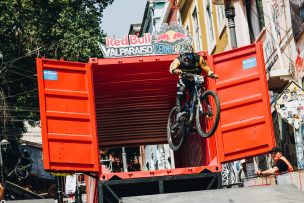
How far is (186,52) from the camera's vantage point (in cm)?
1170

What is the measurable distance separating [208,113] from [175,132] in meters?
1.40

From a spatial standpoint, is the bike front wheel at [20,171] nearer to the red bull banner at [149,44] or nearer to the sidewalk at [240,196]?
the red bull banner at [149,44]

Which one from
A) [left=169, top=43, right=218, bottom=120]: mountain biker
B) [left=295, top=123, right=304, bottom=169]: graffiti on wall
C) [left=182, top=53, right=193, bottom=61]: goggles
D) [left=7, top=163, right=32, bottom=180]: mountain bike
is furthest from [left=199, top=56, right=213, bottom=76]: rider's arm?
[left=7, top=163, right=32, bottom=180]: mountain bike

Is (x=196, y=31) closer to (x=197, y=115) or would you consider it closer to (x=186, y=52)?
(x=197, y=115)

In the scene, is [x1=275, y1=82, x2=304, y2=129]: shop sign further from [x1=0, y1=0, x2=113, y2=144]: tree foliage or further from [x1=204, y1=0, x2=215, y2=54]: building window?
[x1=0, y1=0, x2=113, y2=144]: tree foliage

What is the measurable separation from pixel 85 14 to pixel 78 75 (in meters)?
20.1

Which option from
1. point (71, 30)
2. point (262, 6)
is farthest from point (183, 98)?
point (71, 30)

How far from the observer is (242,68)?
38.4ft

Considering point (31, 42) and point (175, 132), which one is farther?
point (31, 42)

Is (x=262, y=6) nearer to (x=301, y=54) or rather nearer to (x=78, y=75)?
(x=301, y=54)

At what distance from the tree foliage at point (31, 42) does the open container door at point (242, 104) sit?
17.2 meters

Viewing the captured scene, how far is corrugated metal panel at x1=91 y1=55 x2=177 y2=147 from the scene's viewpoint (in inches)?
476

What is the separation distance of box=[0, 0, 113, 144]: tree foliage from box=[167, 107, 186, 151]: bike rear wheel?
15.7 m

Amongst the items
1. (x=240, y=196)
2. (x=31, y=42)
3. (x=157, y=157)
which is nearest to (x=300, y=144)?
(x=240, y=196)
